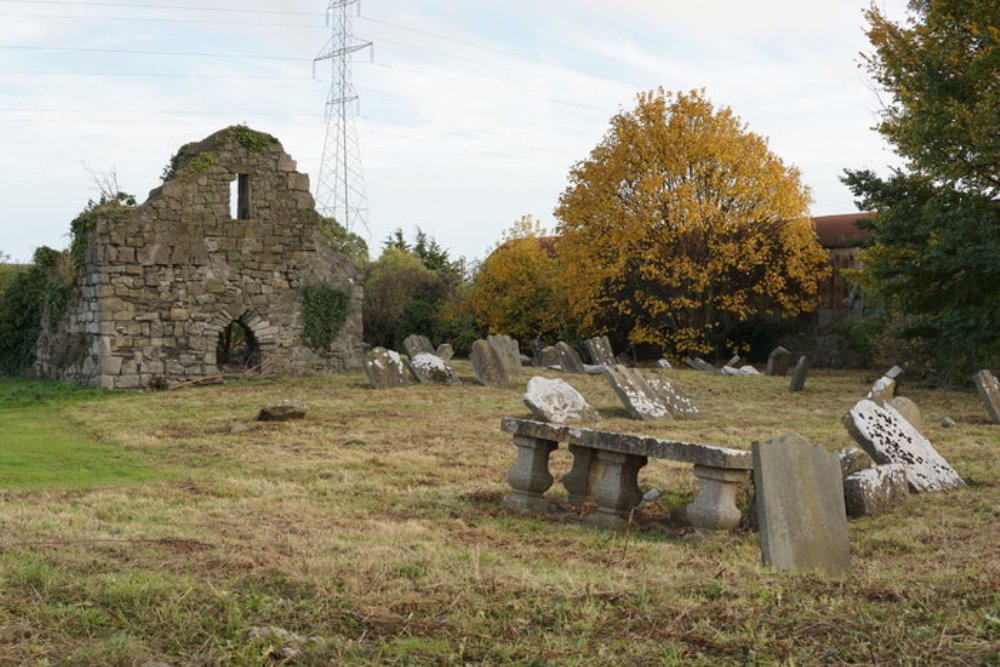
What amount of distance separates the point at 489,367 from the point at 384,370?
1981 millimetres

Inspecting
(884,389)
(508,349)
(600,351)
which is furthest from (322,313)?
(884,389)

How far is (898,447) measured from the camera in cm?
1054

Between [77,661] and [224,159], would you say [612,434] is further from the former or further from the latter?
[224,159]

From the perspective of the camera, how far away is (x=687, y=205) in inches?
1172

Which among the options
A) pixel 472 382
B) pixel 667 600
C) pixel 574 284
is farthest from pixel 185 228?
pixel 667 600

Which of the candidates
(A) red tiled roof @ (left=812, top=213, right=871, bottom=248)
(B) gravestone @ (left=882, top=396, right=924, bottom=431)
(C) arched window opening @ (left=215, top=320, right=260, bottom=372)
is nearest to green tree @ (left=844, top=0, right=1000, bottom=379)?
(B) gravestone @ (left=882, top=396, right=924, bottom=431)

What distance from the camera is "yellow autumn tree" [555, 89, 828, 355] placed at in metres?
30.0

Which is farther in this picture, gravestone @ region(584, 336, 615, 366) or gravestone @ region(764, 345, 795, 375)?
gravestone @ region(584, 336, 615, 366)

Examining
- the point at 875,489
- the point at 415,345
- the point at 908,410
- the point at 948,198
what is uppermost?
the point at 948,198

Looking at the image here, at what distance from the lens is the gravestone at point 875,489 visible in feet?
30.3

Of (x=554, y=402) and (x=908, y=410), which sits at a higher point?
(x=908, y=410)

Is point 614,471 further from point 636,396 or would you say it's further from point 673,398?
point 673,398

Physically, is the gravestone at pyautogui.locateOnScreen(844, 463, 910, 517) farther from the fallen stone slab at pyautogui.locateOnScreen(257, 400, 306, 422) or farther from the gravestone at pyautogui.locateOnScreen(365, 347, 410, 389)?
the gravestone at pyautogui.locateOnScreen(365, 347, 410, 389)

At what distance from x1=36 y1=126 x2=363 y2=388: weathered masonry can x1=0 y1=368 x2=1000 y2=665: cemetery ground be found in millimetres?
8915
